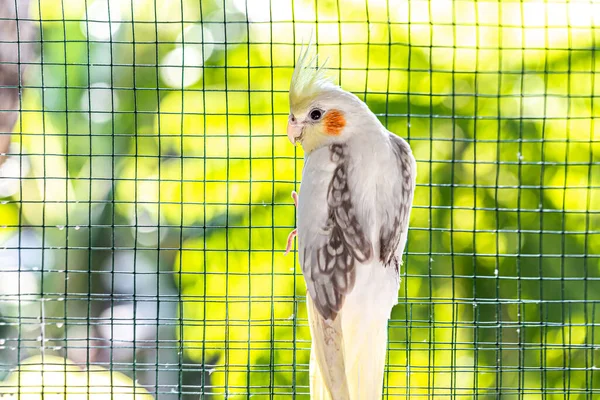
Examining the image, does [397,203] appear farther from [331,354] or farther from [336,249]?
[331,354]

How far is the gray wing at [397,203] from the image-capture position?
A: 179cm

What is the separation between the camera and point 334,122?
171cm

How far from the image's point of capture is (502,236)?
391 cm

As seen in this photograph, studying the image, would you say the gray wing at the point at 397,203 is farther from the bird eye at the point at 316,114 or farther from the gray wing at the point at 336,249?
the bird eye at the point at 316,114

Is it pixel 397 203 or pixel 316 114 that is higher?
pixel 316 114

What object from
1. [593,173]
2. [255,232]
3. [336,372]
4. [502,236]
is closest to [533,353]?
[502,236]

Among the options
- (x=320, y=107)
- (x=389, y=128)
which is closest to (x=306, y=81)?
(x=320, y=107)

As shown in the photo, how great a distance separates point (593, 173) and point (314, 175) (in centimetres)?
263

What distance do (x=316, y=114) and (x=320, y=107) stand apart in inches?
0.8

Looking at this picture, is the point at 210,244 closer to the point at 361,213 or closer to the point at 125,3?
the point at 125,3

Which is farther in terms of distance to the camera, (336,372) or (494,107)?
(494,107)

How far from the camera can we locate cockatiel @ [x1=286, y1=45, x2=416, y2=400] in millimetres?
1720

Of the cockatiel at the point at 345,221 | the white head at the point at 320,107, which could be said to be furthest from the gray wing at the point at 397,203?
the white head at the point at 320,107

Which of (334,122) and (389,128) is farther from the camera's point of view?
(389,128)
